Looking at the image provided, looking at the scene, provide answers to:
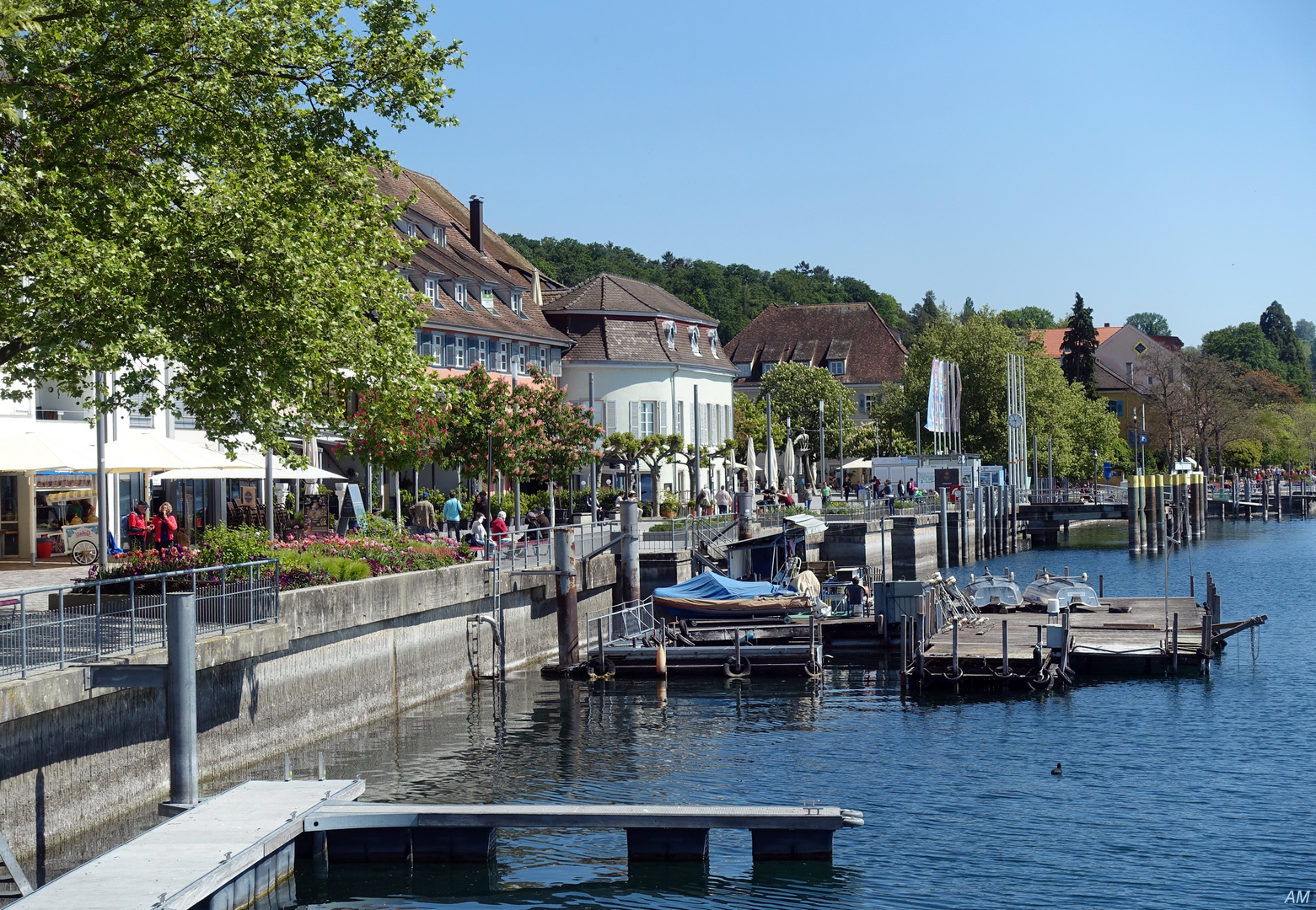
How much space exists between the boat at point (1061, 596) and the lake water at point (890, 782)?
5280 mm

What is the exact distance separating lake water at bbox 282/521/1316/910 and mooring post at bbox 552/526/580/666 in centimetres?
106

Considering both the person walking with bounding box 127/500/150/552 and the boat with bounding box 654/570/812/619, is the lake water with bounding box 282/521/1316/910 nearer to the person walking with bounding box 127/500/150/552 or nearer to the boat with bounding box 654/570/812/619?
the boat with bounding box 654/570/812/619

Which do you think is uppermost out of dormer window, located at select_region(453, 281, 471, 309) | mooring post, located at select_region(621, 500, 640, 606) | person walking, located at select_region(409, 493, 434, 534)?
dormer window, located at select_region(453, 281, 471, 309)

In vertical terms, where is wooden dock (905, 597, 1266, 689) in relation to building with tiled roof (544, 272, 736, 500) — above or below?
below

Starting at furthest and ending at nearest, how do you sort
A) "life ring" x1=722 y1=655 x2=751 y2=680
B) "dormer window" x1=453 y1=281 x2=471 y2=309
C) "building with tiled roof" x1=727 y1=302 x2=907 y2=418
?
"building with tiled roof" x1=727 y1=302 x2=907 y2=418 < "dormer window" x1=453 y1=281 x2=471 y2=309 < "life ring" x1=722 y1=655 x2=751 y2=680

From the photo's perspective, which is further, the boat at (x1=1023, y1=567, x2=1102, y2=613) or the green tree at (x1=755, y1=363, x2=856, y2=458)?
the green tree at (x1=755, y1=363, x2=856, y2=458)

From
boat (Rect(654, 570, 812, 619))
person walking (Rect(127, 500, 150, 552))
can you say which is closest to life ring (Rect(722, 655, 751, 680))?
boat (Rect(654, 570, 812, 619))

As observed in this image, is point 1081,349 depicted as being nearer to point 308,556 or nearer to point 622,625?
point 622,625

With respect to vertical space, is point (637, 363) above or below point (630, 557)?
above

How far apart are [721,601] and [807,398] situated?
65143 millimetres

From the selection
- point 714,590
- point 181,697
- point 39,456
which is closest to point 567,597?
point 714,590

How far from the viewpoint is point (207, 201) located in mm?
20922

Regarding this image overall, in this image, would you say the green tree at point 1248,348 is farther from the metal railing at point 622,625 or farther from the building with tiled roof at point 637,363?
the metal railing at point 622,625

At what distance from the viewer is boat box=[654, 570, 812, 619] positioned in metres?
40.2
